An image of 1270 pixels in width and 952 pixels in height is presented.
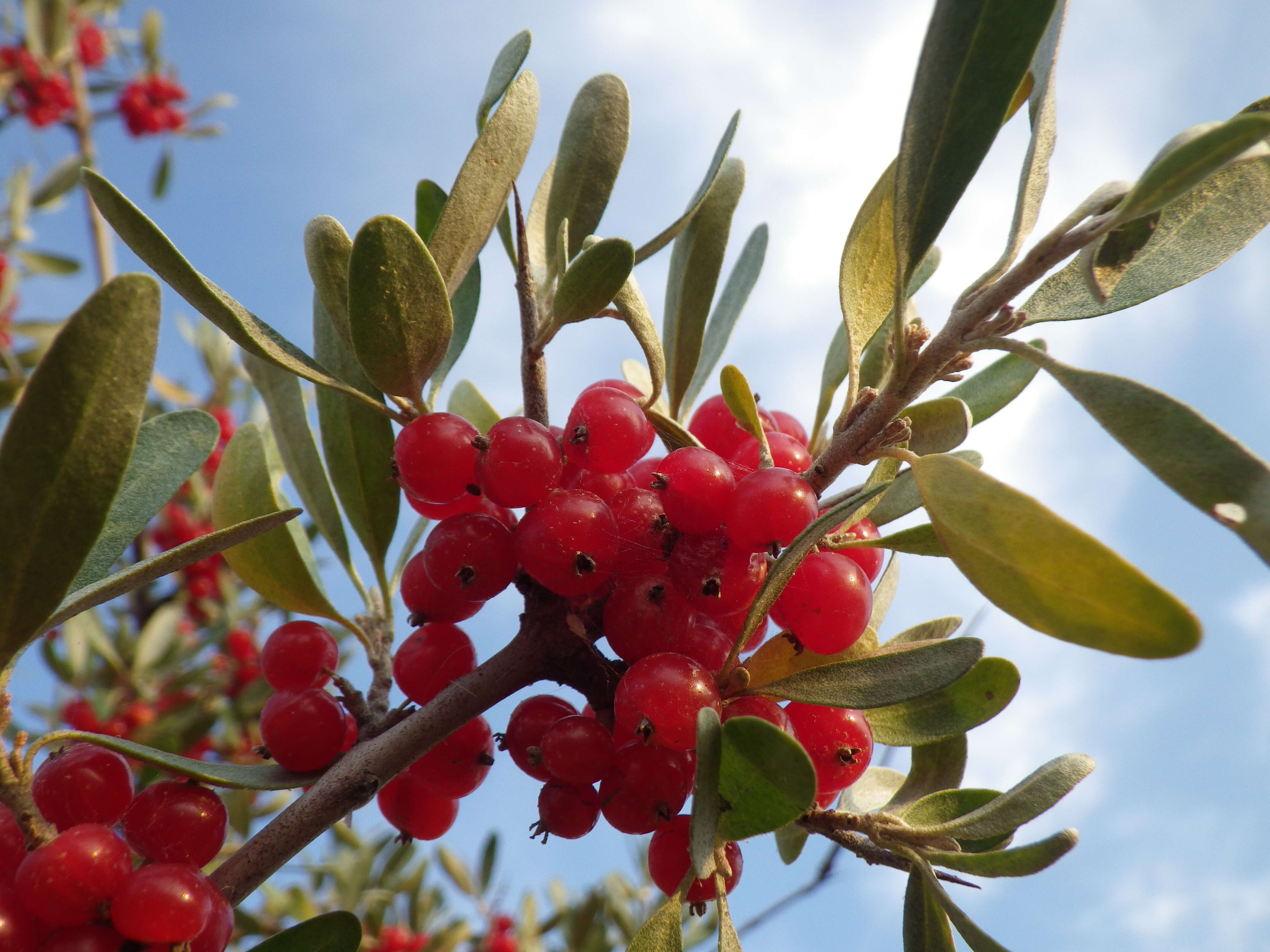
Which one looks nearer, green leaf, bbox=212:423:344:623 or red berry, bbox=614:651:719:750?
red berry, bbox=614:651:719:750

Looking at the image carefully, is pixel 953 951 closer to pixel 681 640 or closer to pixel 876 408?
pixel 681 640

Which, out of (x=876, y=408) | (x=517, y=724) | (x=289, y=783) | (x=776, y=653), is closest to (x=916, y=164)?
(x=876, y=408)

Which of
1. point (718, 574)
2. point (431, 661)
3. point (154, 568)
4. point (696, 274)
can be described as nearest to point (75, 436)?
point (154, 568)

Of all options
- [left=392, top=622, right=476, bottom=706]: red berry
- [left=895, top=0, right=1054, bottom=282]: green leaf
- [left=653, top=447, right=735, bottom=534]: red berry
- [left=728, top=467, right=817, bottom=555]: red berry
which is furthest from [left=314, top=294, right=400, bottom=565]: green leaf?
[left=895, top=0, right=1054, bottom=282]: green leaf

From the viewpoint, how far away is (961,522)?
936 mm

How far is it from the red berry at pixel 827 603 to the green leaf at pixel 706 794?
0.79 feet

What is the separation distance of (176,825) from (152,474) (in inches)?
18.7

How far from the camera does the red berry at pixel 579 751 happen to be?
1206 millimetres

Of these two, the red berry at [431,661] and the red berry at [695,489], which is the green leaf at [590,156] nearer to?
the red berry at [695,489]

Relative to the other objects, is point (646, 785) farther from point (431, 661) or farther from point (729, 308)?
point (729, 308)

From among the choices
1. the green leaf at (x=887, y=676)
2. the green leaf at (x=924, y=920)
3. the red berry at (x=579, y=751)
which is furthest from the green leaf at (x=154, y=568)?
the green leaf at (x=924, y=920)

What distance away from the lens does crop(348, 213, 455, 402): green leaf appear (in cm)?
109

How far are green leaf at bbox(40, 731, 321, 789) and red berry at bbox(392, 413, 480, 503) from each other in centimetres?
43

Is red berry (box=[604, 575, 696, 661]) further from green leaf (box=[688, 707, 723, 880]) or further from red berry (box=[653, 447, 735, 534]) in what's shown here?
green leaf (box=[688, 707, 723, 880])
